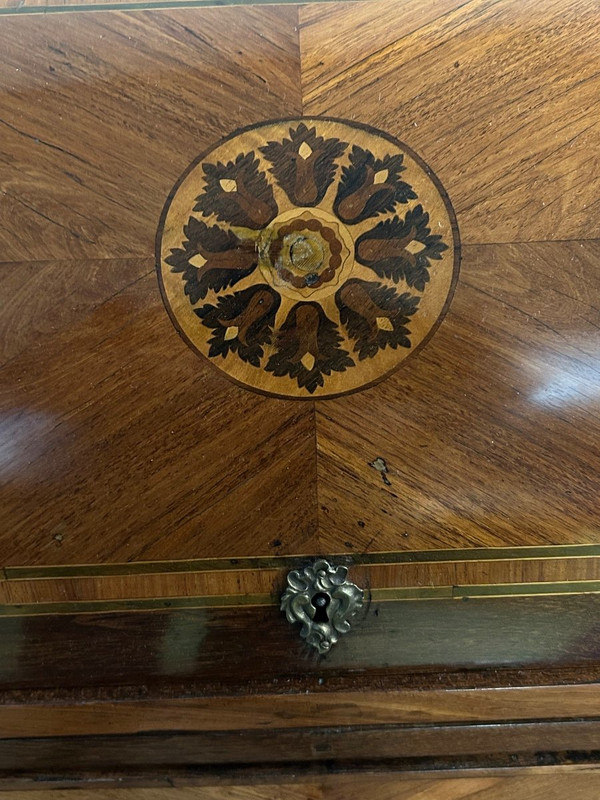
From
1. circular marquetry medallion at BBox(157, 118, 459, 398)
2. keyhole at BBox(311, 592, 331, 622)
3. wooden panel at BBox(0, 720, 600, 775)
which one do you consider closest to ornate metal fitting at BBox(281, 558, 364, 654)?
keyhole at BBox(311, 592, 331, 622)

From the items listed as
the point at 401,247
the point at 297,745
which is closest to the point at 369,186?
the point at 401,247

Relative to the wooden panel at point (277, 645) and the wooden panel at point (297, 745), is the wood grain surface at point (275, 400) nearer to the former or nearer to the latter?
the wooden panel at point (277, 645)

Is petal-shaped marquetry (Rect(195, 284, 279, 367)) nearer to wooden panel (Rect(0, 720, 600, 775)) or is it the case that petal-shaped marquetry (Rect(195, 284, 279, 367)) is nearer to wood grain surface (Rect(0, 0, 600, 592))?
wood grain surface (Rect(0, 0, 600, 592))

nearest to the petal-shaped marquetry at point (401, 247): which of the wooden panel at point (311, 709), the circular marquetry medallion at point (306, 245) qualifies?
the circular marquetry medallion at point (306, 245)

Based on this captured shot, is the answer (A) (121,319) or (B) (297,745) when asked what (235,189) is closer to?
(A) (121,319)

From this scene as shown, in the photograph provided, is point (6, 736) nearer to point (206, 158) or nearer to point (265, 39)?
point (206, 158)

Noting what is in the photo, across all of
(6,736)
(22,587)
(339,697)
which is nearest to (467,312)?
(339,697)
